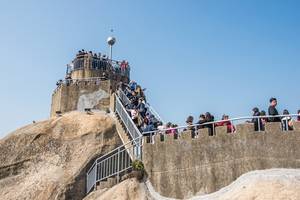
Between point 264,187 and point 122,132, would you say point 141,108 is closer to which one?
point 122,132

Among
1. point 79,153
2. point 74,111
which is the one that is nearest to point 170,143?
point 79,153

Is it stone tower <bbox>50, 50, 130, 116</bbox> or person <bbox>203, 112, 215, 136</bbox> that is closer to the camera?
person <bbox>203, 112, 215, 136</bbox>

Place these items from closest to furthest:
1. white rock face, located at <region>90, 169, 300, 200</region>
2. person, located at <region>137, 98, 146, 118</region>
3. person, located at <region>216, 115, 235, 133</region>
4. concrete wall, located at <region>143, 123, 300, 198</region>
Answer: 1. white rock face, located at <region>90, 169, 300, 200</region>
2. concrete wall, located at <region>143, 123, 300, 198</region>
3. person, located at <region>216, 115, 235, 133</region>
4. person, located at <region>137, 98, 146, 118</region>

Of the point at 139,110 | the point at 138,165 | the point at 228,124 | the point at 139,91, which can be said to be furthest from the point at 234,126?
the point at 139,91

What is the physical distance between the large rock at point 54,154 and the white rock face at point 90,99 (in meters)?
1.14

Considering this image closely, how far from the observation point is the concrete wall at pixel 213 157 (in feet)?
42.6

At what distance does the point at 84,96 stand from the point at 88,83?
990mm

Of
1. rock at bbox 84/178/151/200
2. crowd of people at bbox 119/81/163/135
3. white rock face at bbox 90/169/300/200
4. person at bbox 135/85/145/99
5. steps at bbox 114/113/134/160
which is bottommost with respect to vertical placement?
rock at bbox 84/178/151/200

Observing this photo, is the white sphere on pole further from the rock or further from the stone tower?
the rock

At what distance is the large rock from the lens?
73.7 ft

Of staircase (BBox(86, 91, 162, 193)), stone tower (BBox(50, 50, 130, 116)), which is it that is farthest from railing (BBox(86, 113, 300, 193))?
stone tower (BBox(50, 50, 130, 116))

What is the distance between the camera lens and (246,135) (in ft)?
44.8

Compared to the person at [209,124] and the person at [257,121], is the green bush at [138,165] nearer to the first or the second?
the person at [209,124]

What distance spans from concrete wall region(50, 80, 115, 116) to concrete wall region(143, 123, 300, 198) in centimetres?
1141
